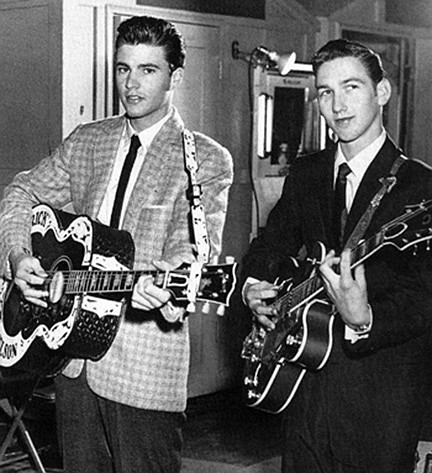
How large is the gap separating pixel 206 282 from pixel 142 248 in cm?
34

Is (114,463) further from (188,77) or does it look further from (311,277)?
(188,77)

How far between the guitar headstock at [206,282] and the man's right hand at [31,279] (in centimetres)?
58

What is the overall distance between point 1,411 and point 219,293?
3.14 m

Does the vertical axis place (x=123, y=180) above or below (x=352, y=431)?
above

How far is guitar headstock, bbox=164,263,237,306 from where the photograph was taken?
261 cm

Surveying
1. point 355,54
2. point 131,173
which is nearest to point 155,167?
point 131,173

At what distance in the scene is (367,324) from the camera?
8.18 ft

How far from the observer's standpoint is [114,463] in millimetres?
2943

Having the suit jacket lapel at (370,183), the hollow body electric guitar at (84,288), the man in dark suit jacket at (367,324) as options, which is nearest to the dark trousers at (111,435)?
the hollow body electric guitar at (84,288)

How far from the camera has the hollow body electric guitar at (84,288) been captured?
263 cm

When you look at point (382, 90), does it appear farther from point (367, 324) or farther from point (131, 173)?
point (131, 173)

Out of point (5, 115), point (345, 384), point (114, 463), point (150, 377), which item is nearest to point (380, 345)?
point (345, 384)

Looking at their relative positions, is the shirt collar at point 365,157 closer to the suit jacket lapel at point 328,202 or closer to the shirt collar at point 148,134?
the suit jacket lapel at point 328,202

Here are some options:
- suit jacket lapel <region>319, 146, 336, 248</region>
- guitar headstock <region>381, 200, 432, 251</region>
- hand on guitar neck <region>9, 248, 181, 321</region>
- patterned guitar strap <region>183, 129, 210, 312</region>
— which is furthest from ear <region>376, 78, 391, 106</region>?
hand on guitar neck <region>9, 248, 181, 321</region>
